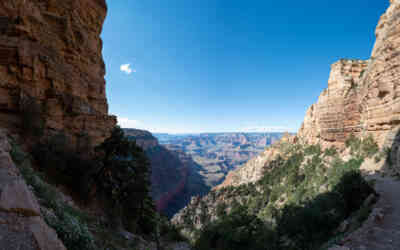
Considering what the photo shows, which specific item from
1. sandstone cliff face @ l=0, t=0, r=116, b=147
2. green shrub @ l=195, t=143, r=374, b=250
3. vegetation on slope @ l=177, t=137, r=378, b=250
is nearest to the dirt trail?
vegetation on slope @ l=177, t=137, r=378, b=250

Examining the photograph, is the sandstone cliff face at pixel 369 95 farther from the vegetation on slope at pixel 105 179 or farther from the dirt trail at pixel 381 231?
the vegetation on slope at pixel 105 179

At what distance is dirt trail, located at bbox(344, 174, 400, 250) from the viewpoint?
16.3 feet

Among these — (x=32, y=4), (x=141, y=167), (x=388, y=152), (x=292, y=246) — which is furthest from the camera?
(x=388, y=152)

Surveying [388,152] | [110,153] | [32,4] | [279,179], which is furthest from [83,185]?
[279,179]

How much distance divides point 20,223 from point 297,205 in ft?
70.4

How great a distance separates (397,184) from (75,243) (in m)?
16.8

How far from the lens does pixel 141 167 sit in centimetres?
1149

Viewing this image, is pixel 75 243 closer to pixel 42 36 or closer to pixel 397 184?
pixel 42 36

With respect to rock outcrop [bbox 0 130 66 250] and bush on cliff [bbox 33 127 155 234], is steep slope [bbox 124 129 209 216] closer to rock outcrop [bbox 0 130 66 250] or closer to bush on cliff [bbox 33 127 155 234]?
bush on cliff [bbox 33 127 155 234]

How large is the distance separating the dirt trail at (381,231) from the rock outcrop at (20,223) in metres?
7.81

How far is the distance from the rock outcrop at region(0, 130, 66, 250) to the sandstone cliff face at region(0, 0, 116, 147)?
7894 millimetres

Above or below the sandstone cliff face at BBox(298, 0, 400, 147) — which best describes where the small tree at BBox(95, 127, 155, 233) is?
below

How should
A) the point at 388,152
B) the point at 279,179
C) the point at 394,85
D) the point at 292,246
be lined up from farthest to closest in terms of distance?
the point at 279,179 < the point at 394,85 < the point at 388,152 < the point at 292,246

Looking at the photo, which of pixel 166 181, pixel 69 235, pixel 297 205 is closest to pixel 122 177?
pixel 69 235
